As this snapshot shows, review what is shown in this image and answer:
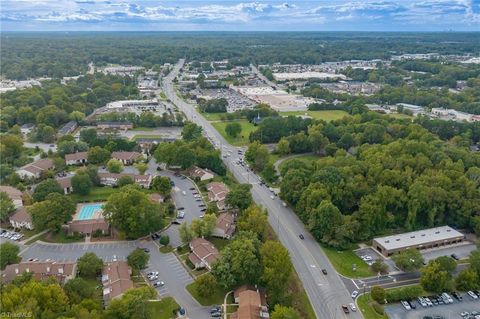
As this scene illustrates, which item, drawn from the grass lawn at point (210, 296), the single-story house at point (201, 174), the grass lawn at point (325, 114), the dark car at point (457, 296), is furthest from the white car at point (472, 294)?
the grass lawn at point (325, 114)

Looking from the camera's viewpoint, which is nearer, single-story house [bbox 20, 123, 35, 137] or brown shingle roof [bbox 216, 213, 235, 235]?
brown shingle roof [bbox 216, 213, 235, 235]

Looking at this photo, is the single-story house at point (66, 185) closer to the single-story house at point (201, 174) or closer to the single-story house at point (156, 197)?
the single-story house at point (156, 197)

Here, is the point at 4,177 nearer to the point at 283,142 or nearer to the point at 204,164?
the point at 204,164

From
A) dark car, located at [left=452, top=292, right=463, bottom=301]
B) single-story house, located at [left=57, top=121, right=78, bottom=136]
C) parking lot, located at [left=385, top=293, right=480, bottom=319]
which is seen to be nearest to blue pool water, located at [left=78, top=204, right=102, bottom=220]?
parking lot, located at [left=385, top=293, right=480, bottom=319]

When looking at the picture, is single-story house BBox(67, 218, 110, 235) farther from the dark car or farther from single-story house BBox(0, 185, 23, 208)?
the dark car

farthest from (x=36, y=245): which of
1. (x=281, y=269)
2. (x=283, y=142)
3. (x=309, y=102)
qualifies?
(x=309, y=102)
